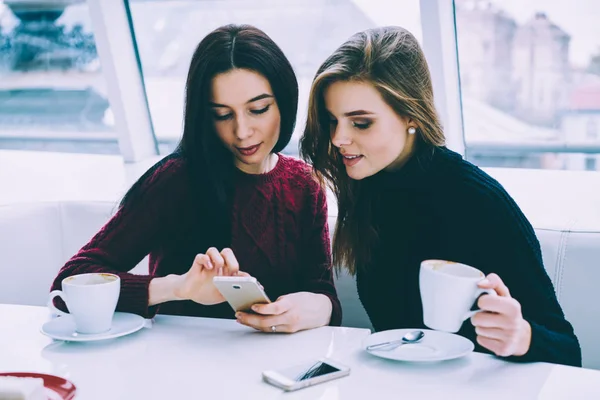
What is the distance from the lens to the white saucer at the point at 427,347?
1151 mm

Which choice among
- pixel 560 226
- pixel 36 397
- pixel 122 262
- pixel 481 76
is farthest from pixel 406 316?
pixel 481 76

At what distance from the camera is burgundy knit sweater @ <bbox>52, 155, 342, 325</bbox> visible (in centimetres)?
169

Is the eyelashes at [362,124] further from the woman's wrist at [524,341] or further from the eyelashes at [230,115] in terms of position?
the woman's wrist at [524,341]

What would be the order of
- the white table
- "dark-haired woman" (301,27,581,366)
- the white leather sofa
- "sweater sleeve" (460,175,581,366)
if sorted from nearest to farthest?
the white table < "sweater sleeve" (460,175,581,366) < "dark-haired woman" (301,27,581,366) < the white leather sofa

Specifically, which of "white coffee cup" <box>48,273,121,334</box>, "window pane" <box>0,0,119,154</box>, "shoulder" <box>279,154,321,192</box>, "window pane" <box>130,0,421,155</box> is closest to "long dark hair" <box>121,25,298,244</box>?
"shoulder" <box>279,154,321,192</box>

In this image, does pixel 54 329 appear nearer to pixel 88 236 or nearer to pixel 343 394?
pixel 343 394

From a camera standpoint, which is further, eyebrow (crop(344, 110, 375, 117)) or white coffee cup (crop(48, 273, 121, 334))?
eyebrow (crop(344, 110, 375, 117))

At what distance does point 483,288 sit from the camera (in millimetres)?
1072

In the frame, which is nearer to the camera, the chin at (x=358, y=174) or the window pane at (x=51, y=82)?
the chin at (x=358, y=174)

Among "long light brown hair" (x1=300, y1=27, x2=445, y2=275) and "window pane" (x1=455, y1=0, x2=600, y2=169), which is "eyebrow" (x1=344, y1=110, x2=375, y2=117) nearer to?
"long light brown hair" (x1=300, y1=27, x2=445, y2=275)

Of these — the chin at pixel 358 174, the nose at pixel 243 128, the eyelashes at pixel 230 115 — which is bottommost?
the chin at pixel 358 174

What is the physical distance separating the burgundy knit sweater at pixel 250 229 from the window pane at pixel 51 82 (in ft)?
6.60

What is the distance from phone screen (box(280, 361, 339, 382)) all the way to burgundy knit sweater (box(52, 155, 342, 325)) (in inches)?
20.6

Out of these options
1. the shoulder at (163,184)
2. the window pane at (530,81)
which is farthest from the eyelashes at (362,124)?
the window pane at (530,81)
